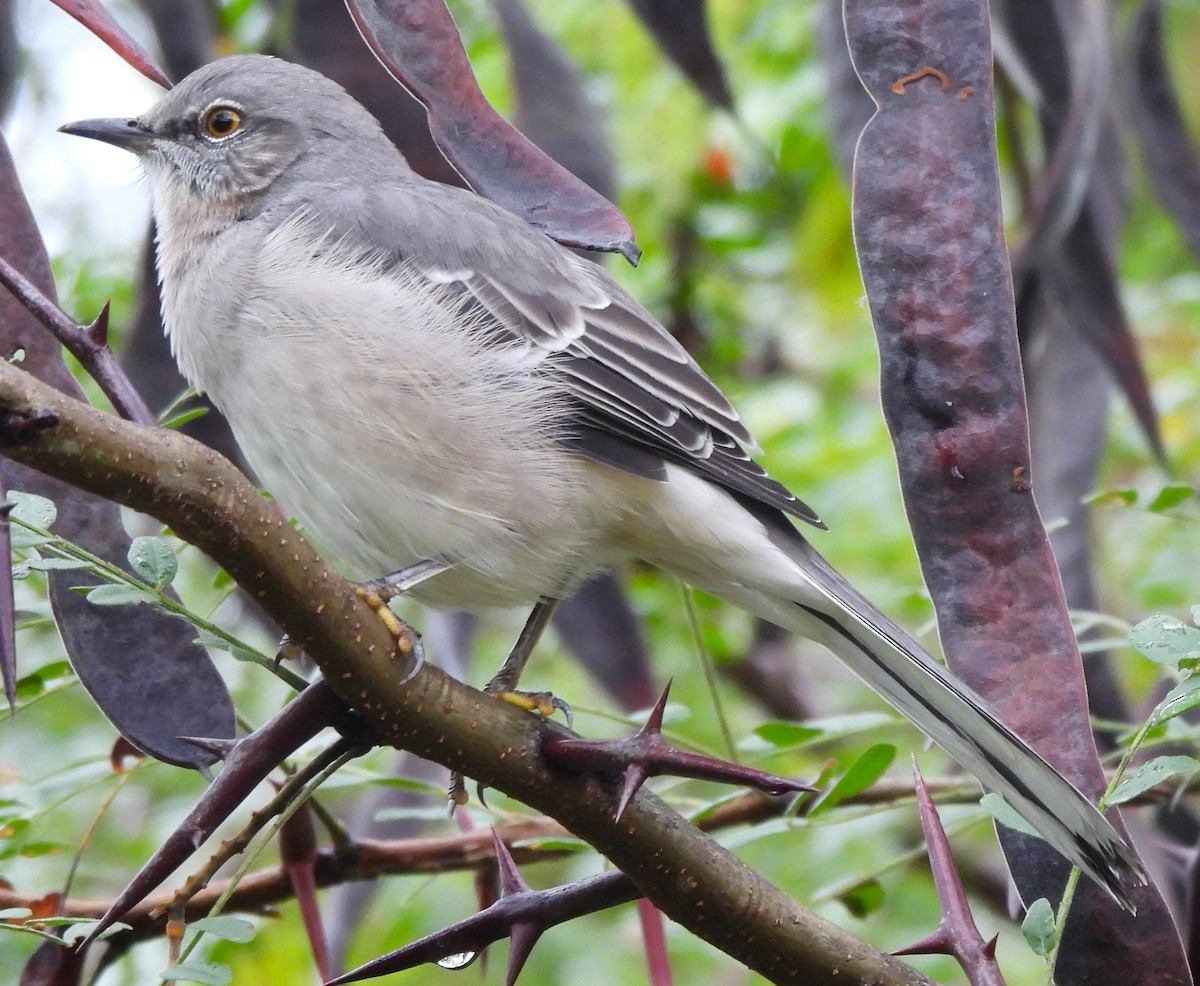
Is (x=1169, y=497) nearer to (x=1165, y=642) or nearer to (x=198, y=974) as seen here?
(x=1165, y=642)

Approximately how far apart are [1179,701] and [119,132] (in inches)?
115

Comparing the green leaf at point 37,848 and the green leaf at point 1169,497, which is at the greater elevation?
the green leaf at point 1169,497

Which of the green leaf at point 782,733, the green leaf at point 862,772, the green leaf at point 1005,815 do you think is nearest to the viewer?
the green leaf at point 1005,815

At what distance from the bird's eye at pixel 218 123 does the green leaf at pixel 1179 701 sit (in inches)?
108

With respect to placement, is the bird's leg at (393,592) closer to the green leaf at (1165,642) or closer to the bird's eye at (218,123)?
the green leaf at (1165,642)

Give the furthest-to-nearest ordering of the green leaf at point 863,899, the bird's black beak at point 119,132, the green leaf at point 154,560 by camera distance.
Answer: the bird's black beak at point 119,132 → the green leaf at point 863,899 → the green leaf at point 154,560

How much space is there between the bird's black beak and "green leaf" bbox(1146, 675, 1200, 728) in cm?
286

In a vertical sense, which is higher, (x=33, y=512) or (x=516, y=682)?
(x=33, y=512)

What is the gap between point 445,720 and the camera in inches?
72.7

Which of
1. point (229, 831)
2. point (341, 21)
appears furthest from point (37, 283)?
point (229, 831)

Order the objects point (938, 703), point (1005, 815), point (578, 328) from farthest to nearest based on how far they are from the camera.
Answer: point (578, 328)
point (938, 703)
point (1005, 815)

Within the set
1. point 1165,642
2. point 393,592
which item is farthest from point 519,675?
point 1165,642

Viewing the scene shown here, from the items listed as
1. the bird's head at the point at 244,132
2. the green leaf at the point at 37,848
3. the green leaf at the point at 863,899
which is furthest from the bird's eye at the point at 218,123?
the green leaf at the point at 863,899

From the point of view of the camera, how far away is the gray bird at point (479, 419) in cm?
284
